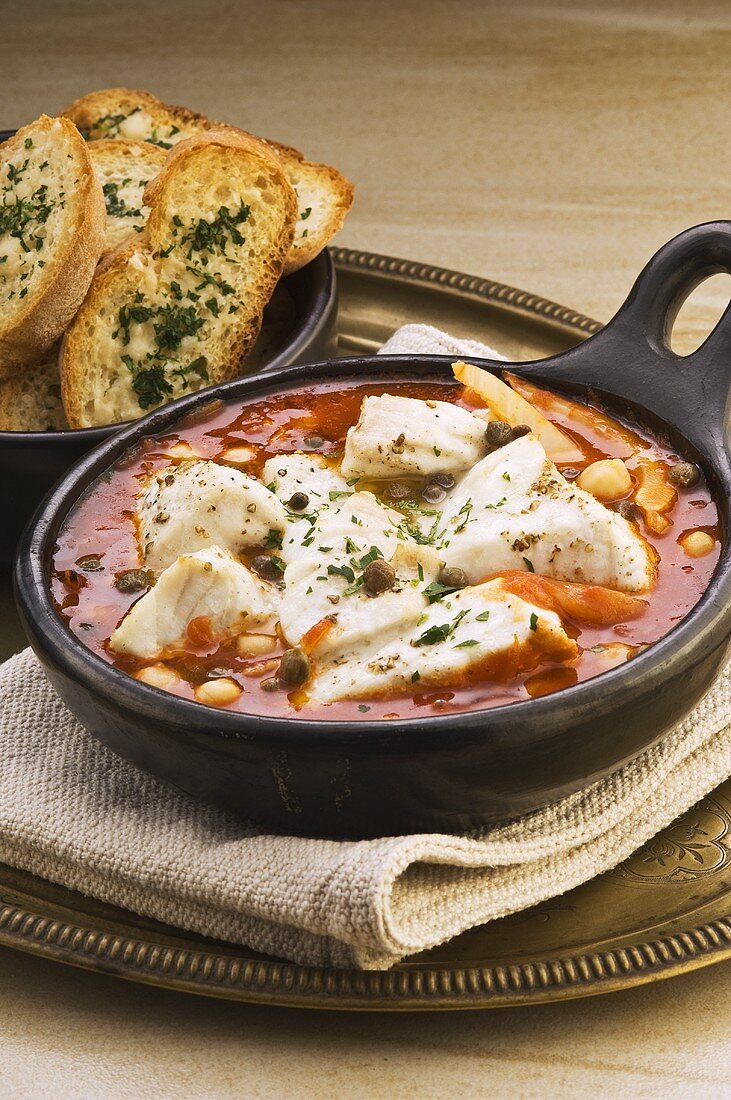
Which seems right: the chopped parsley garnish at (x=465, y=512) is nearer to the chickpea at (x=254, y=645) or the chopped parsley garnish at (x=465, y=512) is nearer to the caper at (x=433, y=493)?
the caper at (x=433, y=493)

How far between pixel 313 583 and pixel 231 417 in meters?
0.72

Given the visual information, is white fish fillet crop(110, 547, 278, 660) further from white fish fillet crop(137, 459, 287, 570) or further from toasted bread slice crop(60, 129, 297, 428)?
toasted bread slice crop(60, 129, 297, 428)

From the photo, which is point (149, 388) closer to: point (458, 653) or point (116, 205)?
point (116, 205)

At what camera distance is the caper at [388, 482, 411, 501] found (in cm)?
293

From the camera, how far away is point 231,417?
3158 mm

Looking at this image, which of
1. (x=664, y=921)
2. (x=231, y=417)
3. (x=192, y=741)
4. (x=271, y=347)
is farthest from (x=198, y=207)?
(x=664, y=921)

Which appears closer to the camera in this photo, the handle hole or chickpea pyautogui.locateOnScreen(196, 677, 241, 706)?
chickpea pyautogui.locateOnScreen(196, 677, 241, 706)

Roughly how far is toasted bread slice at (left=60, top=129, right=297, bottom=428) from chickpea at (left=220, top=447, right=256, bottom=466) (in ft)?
2.20

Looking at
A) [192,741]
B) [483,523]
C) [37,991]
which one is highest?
[483,523]

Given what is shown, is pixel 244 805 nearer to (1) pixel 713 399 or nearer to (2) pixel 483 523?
(2) pixel 483 523

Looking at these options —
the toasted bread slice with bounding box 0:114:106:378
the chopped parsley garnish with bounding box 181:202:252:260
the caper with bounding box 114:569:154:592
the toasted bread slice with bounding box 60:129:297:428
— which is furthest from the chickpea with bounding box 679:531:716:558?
the toasted bread slice with bounding box 0:114:106:378

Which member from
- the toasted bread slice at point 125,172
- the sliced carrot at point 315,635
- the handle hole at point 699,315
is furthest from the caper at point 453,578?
the handle hole at point 699,315

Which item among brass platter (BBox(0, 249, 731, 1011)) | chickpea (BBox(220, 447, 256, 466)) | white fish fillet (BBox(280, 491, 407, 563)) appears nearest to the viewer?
brass platter (BBox(0, 249, 731, 1011))

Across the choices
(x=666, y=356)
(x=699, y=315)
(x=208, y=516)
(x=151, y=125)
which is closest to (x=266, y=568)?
(x=208, y=516)
